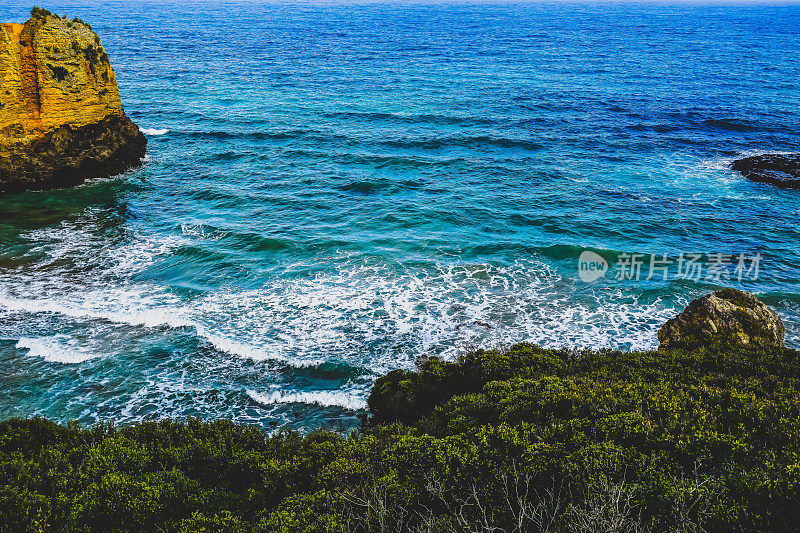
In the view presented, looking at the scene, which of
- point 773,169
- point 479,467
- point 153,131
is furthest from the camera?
point 153,131

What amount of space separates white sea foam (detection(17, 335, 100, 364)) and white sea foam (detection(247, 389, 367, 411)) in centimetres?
639

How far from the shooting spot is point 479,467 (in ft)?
31.9

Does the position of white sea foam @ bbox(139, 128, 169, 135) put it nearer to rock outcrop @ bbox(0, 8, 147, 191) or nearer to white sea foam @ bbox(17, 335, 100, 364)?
rock outcrop @ bbox(0, 8, 147, 191)

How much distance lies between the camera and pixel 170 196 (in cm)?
3241

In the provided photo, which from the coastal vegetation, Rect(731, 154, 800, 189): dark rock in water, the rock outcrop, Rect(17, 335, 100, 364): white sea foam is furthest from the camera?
Rect(731, 154, 800, 189): dark rock in water

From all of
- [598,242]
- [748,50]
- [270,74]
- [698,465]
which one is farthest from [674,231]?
[748,50]

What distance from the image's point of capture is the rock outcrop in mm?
28859

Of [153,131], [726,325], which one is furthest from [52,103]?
[726,325]

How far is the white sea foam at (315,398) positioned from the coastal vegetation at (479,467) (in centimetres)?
381

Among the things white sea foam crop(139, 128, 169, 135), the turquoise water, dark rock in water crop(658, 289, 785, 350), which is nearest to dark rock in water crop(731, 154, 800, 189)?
the turquoise water

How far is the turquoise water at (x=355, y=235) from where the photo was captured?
1811 cm

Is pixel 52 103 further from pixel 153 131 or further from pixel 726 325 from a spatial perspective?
pixel 726 325

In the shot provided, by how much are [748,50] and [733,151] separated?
66.4m

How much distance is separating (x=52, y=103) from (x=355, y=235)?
1975 cm
